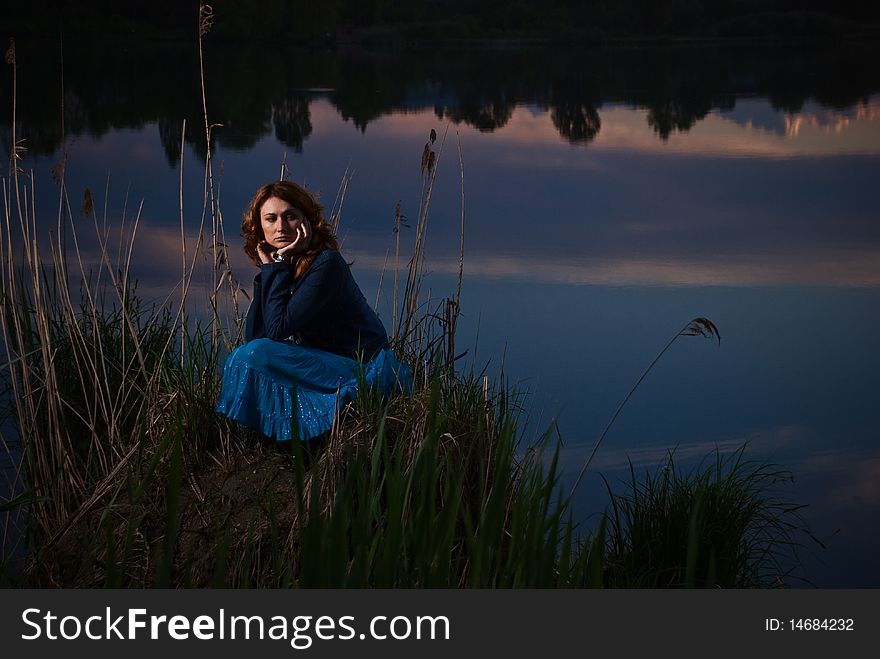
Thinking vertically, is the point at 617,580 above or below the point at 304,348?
below

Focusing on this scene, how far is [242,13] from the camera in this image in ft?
31.5

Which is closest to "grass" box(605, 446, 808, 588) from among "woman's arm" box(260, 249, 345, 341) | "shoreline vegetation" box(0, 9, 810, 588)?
"shoreline vegetation" box(0, 9, 810, 588)

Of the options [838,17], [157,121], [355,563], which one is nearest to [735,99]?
[838,17]

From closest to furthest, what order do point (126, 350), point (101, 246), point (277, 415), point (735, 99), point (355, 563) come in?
point (355, 563), point (277, 415), point (101, 246), point (126, 350), point (735, 99)

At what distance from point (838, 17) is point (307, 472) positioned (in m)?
10.7

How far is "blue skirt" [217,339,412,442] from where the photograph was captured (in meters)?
3.03

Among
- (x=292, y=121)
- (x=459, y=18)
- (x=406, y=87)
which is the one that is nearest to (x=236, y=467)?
(x=292, y=121)

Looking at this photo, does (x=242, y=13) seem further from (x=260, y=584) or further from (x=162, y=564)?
(x=162, y=564)

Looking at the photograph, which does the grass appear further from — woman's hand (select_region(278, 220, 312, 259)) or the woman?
woman's hand (select_region(278, 220, 312, 259))

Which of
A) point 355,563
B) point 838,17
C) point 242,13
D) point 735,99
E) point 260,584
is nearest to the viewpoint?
point 355,563

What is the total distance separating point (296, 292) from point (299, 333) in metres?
0.17

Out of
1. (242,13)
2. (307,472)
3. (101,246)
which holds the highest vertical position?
(242,13)

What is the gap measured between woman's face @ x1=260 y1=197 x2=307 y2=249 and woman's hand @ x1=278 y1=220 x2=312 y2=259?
0.5 inches

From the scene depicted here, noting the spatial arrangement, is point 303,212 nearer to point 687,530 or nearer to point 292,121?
point 687,530
